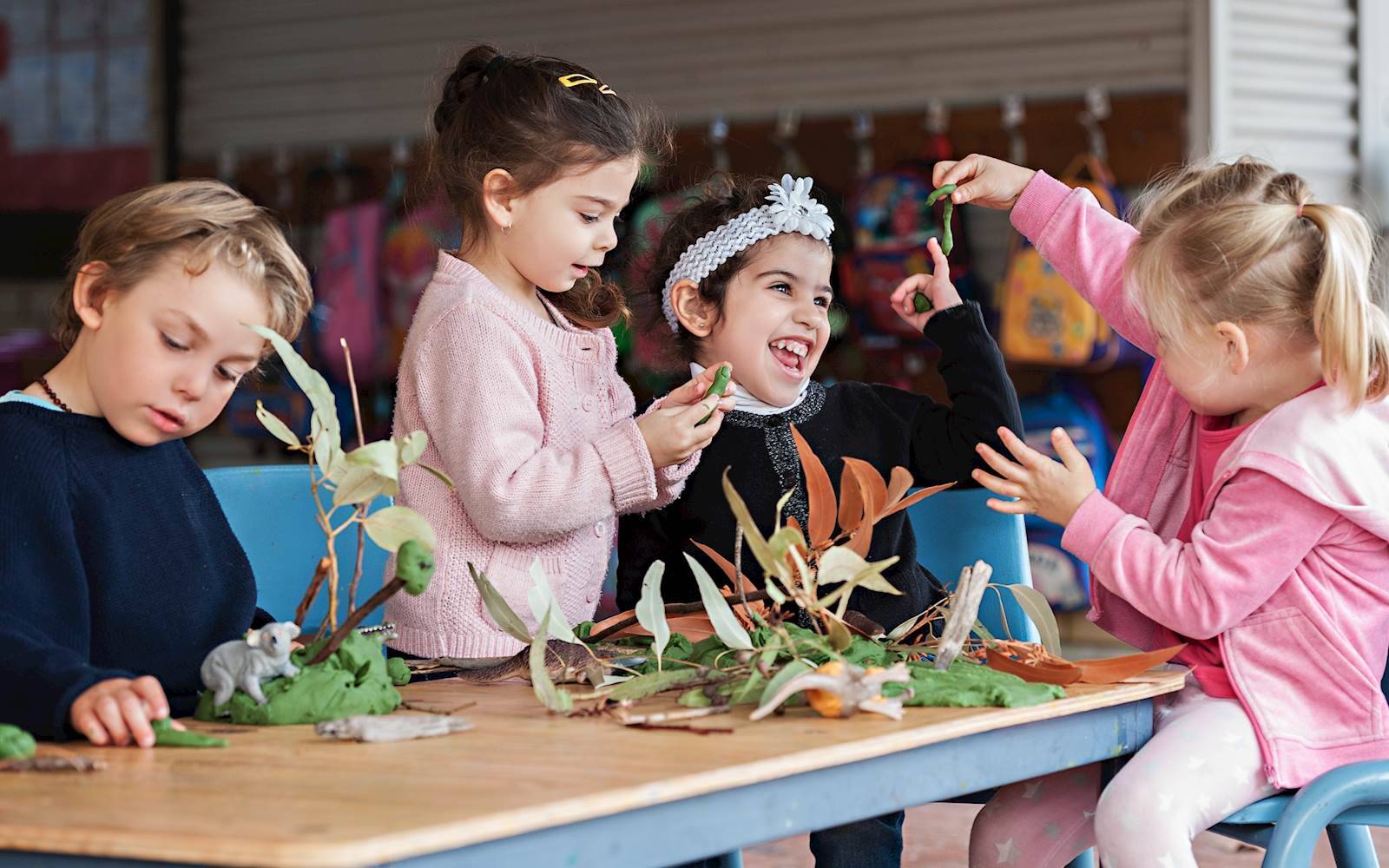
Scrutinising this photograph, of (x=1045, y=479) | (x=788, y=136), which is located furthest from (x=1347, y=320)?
(x=788, y=136)

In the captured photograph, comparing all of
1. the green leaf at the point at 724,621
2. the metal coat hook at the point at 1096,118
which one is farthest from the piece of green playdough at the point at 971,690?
the metal coat hook at the point at 1096,118

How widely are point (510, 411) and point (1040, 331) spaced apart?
321 centimetres

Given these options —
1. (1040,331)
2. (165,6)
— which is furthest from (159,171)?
(1040,331)

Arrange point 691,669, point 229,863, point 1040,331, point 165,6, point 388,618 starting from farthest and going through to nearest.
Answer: point 165,6
point 1040,331
point 388,618
point 691,669
point 229,863

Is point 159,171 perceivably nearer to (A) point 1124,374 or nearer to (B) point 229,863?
(A) point 1124,374

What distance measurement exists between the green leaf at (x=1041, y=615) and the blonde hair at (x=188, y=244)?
87 cm

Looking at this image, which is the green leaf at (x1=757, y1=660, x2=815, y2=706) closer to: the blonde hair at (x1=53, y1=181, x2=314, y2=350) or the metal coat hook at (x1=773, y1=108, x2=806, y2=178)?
the blonde hair at (x1=53, y1=181, x2=314, y2=350)

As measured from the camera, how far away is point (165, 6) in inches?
260

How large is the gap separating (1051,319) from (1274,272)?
3.06m

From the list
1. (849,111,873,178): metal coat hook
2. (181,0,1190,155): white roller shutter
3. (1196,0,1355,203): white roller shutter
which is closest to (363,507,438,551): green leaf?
(181,0,1190,155): white roller shutter

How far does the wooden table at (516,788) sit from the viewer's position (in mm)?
979

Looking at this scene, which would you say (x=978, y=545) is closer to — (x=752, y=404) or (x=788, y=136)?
(x=752, y=404)

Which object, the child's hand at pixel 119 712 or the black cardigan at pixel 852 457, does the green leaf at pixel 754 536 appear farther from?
the black cardigan at pixel 852 457

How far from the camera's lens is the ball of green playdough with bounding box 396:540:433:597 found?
142 cm
